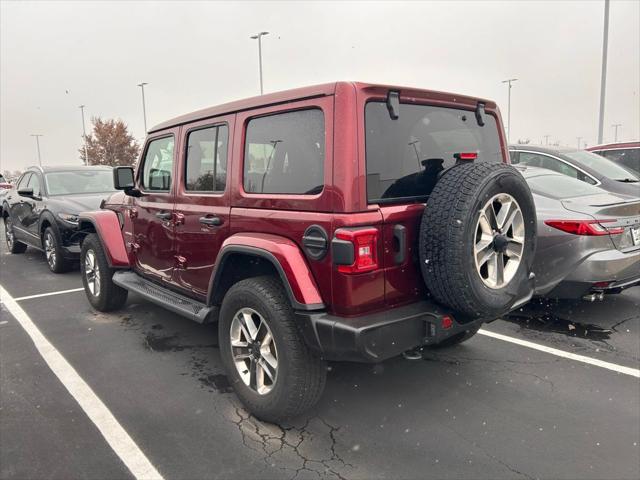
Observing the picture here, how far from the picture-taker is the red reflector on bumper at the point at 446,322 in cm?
267

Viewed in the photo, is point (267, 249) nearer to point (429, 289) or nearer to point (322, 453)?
point (429, 289)

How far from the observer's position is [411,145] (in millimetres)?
2809

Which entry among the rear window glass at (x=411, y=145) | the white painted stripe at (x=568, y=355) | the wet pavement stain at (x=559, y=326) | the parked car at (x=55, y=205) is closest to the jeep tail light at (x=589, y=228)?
the wet pavement stain at (x=559, y=326)

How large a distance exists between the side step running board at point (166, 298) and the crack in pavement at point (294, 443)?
0.70 metres

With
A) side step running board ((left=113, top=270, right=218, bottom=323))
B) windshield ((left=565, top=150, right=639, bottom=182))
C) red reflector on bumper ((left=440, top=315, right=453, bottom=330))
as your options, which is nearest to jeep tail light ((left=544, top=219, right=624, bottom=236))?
red reflector on bumper ((left=440, top=315, right=453, bottom=330))

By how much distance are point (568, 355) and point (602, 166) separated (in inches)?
175

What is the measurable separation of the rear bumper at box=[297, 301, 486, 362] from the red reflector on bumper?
1 centimetres

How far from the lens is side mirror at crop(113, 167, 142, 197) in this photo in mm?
4340

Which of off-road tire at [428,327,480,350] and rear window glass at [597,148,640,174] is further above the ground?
rear window glass at [597,148,640,174]

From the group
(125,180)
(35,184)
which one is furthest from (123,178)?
(35,184)

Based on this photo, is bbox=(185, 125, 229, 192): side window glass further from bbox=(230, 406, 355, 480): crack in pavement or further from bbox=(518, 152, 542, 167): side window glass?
bbox=(518, 152, 542, 167): side window glass

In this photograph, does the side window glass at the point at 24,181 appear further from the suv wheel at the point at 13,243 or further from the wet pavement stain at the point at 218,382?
the wet pavement stain at the point at 218,382

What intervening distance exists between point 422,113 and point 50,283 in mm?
6059

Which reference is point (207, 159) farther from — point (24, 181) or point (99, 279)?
point (24, 181)
